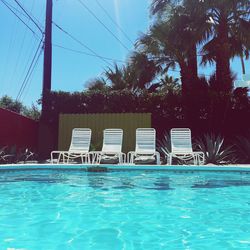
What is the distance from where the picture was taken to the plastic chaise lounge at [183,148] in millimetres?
9534

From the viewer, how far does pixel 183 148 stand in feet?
32.0

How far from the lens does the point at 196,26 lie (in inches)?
509

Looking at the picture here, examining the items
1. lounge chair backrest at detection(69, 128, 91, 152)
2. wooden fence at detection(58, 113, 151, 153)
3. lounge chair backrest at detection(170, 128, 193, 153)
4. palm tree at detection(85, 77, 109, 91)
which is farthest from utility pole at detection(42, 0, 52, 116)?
lounge chair backrest at detection(170, 128, 193, 153)

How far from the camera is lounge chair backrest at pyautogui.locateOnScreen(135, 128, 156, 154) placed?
986 centimetres

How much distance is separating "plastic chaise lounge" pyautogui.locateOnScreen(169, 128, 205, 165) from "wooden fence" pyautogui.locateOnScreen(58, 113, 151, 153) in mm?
2839

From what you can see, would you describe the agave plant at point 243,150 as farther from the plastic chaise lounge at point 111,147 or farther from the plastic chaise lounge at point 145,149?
the plastic chaise lounge at point 111,147

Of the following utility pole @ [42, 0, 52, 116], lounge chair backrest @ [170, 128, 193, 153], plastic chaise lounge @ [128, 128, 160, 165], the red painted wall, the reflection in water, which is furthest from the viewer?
utility pole @ [42, 0, 52, 116]

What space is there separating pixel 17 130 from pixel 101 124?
10.0 ft

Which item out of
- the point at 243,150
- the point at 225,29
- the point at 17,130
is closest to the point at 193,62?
the point at 225,29

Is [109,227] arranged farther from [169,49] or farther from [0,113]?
[169,49]

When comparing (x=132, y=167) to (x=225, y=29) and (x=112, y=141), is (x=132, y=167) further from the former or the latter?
(x=225, y=29)

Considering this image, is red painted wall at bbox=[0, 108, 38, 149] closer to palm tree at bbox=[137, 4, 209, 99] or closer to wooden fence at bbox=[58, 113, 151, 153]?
wooden fence at bbox=[58, 113, 151, 153]

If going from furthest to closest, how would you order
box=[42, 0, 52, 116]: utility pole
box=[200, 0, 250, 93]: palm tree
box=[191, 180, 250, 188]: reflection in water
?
box=[42, 0, 52, 116]: utility pole
box=[200, 0, 250, 93]: palm tree
box=[191, 180, 250, 188]: reflection in water

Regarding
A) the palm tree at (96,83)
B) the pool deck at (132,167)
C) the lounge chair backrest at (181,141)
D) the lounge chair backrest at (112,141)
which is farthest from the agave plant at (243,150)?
the palm tree at (96,83)
